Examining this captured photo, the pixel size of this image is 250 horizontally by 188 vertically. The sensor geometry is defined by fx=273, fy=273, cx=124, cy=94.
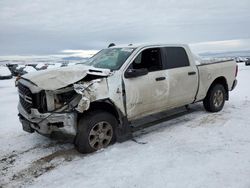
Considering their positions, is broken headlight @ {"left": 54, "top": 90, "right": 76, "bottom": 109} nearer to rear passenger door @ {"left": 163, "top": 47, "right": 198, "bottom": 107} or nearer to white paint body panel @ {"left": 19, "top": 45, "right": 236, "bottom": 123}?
white paint body panel @ {"left": 19, "top": 45, "right": 236, "bottom": 123}

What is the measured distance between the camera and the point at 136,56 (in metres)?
5.39

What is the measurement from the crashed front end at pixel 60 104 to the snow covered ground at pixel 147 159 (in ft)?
1.94

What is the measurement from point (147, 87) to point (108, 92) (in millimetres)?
914

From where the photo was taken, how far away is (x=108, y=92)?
15.5 feet

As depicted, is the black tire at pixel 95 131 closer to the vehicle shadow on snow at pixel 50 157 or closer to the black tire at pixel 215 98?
the vehicle shadow on snow at pixel 50 157

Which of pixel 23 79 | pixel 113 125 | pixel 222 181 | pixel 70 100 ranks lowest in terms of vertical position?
pixel 222 181

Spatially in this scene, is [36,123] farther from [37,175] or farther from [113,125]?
[113,125]

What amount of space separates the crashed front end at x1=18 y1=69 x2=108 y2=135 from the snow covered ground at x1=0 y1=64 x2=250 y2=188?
59 cm

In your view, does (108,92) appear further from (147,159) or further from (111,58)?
(147,159)

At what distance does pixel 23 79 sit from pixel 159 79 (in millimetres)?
2593

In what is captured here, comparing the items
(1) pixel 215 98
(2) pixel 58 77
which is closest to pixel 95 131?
(2) pixel 58 77

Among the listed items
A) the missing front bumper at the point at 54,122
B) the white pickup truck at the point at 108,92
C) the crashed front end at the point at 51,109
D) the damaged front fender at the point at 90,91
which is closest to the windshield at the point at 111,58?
the white pickup truck at the point at 108,92

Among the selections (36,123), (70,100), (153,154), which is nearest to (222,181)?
(153,154)

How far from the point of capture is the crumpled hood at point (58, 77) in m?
4.41
